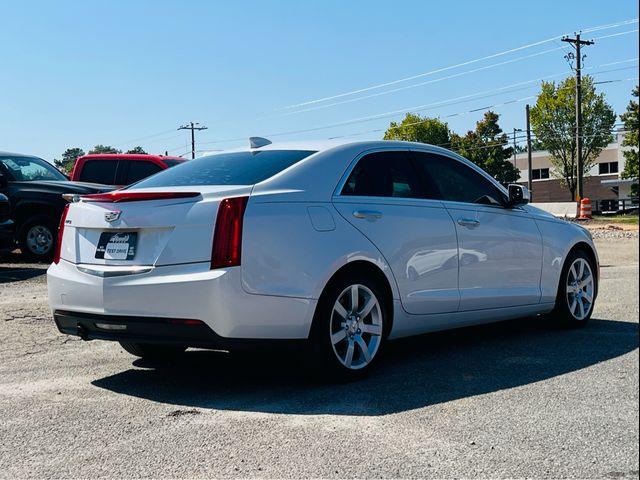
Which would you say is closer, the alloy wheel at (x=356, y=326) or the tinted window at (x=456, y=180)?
the alloy wheel at (x=356, y=326)

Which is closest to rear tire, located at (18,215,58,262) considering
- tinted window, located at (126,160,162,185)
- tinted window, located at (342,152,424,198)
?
tinted window, located at (126,160,162,185)

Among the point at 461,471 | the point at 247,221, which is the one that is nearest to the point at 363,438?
the point at 461,471

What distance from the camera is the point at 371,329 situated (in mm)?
5301

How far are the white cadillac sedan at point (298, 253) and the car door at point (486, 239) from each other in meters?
0.01

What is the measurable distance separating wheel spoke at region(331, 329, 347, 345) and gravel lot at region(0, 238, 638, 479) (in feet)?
0.97

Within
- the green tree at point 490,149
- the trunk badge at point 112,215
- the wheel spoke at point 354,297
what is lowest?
the wheel spoke at point 354,297

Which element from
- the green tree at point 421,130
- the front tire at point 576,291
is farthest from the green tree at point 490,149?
the front tire at point 576,291

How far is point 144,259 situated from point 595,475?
2.89 m

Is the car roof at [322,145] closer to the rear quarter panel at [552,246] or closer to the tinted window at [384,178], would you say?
the tinted window at [384,178]

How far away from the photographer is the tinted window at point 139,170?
1617 cm

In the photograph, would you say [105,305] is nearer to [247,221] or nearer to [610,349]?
[247,221]

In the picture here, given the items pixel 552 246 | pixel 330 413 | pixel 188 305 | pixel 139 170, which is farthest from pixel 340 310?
pixel 139 170

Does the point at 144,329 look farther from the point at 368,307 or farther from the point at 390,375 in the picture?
the point at 390,375

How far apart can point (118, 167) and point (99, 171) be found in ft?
1.63
